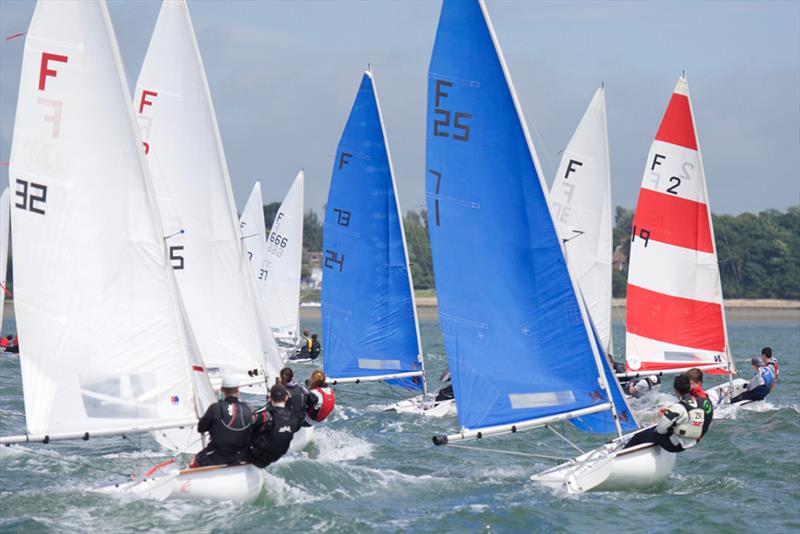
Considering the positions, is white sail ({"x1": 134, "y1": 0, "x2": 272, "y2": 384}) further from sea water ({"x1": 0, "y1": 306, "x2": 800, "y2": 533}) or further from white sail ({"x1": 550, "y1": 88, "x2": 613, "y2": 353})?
white sail ({"x1": 550, "y1": 88, "x2": 613, "y2": 353})

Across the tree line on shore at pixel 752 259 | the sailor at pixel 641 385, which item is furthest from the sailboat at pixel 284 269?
the tree line on shore at pixel 752 259

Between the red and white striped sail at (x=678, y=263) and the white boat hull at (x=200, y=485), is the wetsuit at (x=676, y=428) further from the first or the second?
the red and white striped sail at (x=678, y=263)

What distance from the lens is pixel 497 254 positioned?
12.1 metres

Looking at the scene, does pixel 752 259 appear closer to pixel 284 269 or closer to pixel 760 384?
pixel 284 269

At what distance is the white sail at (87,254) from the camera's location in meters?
10.9

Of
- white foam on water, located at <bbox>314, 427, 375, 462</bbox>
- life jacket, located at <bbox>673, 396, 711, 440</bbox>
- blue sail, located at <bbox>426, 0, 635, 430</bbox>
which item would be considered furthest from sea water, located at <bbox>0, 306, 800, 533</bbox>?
blue sail, located at <bbox>426, 0, 635, 430</bbox>

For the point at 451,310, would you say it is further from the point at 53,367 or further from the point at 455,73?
the point at 53,367

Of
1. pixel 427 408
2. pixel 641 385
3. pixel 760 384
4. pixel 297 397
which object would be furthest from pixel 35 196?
pixel 641 385

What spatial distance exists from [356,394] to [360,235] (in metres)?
5.21

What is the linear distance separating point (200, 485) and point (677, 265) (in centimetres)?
1321

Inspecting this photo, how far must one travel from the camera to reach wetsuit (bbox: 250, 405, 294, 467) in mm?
11086

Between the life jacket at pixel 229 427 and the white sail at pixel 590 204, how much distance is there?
1409cm

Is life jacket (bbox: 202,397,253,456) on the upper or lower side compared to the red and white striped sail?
lower

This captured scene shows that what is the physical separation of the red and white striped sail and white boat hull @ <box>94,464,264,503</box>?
488 inches
